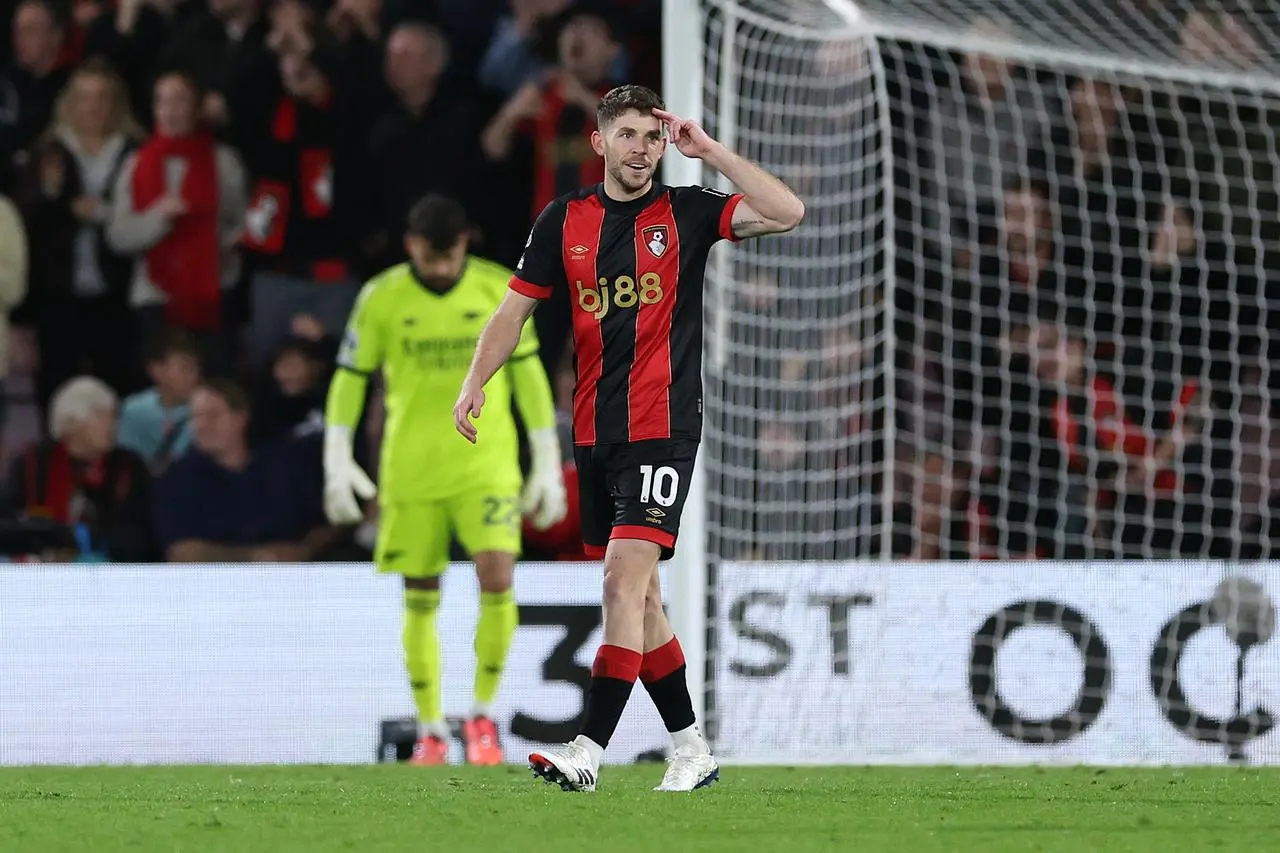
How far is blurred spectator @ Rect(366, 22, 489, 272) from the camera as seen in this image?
1050cm

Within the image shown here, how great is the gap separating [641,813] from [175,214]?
6.42 meters

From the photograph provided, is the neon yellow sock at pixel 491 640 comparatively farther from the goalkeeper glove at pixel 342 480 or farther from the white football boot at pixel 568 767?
the white football boot at pixel 568 767

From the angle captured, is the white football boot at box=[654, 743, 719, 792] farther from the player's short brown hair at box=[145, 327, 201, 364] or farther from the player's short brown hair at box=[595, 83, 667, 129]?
the player's short brown hair at box=[145, 327, 201, 364]

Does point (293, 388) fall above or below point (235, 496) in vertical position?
above

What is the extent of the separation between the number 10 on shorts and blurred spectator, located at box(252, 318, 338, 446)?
16.3 ft

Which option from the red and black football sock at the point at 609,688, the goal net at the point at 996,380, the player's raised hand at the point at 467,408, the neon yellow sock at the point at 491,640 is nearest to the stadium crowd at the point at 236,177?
the goal net at the point at 996,380

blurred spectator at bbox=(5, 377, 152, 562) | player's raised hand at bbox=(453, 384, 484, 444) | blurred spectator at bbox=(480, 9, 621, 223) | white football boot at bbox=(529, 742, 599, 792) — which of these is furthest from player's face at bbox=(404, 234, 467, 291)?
white football boot at bbox=(529, 742, 599, 792)

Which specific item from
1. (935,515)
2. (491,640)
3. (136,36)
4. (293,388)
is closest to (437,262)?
(491,640)

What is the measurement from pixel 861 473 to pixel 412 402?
194 centimetres

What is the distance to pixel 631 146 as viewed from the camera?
17.4ft

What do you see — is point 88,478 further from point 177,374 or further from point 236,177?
point 236,177

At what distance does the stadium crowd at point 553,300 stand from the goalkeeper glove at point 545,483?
0.76 metres

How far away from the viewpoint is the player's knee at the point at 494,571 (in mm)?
7938

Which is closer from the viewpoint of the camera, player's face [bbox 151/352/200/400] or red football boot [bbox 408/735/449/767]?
red football boot [bbox 408/735/449/767]
